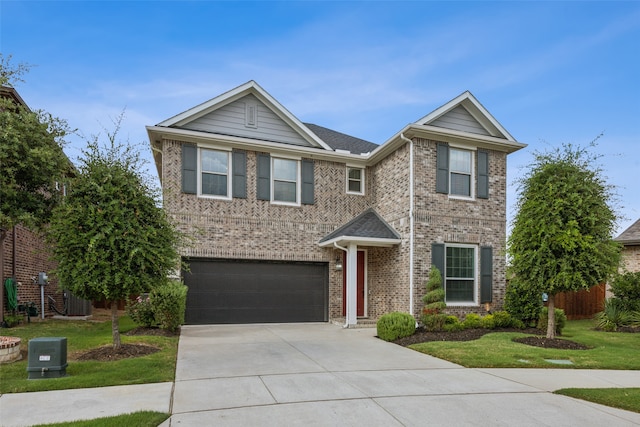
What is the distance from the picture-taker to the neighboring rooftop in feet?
52.5

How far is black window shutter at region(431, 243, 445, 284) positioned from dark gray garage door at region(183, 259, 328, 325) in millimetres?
3667

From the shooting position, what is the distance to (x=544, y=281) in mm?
9953

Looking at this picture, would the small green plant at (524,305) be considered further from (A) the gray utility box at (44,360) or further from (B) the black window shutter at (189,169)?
(A) the gray utility box at (44,360)

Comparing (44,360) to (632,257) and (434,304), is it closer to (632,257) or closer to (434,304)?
(434,304)

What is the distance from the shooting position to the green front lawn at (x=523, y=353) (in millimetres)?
7797

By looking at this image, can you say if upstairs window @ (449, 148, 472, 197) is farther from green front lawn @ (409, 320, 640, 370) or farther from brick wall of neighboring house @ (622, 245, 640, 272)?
brick wall of neighboring house @ (622, 245, 640, 272)

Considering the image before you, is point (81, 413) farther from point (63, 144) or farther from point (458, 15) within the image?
point (458, 15)

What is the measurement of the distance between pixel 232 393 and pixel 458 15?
433 inches

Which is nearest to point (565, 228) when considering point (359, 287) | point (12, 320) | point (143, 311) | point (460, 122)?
point (460, 122)

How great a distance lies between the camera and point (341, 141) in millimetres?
16453

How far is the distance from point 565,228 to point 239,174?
9.13 m

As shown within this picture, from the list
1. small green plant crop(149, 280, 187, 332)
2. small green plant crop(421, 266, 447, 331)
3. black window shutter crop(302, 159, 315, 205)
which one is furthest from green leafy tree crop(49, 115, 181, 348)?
small green plant crop(421, 266, 447, 331)

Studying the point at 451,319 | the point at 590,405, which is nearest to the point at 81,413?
the point at 590,405

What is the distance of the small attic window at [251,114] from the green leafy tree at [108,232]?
6071 millimetres
